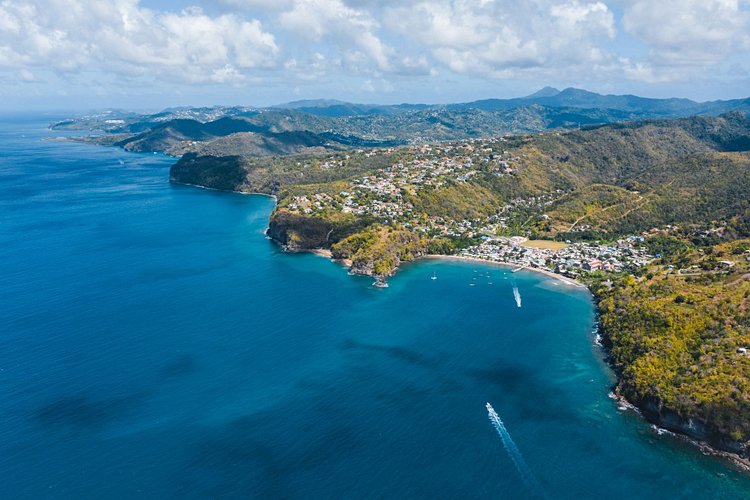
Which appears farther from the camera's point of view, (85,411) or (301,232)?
(301,232)

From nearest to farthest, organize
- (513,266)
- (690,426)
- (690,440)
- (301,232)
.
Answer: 1. (690,440)
2. (690,426)
3. (513,266)
4. (301,232)

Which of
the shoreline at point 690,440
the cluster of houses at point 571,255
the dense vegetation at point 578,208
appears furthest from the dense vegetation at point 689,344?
the dense vegetation at point 578,208

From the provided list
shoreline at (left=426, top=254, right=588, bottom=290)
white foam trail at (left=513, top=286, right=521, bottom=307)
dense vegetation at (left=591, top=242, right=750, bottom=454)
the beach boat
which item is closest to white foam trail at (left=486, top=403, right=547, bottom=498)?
dense vegetation at (left=591, top=242, right=750, bottom=454)

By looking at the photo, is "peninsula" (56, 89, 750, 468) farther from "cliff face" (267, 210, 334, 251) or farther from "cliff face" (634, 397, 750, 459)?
"cliff face" (267, 210, 334, 251)

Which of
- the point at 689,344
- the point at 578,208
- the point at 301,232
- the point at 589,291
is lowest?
the point at 589,291

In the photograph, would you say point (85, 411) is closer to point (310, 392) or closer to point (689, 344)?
point (310, 392)

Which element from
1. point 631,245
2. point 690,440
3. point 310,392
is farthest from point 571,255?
point 310,392

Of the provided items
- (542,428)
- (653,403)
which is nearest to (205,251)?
(542,428)

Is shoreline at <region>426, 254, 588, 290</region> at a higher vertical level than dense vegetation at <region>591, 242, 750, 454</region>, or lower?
lower
